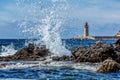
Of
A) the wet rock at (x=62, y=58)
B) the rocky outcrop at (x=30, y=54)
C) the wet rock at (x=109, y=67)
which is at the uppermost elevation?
the rocky outcrop at (x=30, y=54)

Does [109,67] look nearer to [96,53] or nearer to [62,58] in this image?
[96,53]

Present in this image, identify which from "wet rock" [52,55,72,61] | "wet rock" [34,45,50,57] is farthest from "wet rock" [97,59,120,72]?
"wet rock" [34,45,50,57]

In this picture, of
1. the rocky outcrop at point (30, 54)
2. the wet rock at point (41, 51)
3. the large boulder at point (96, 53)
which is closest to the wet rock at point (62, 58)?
the rocky outcrop at point (30, 54)

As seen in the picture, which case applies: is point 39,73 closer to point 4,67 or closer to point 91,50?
point 4,67

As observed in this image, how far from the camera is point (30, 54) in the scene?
158 feet

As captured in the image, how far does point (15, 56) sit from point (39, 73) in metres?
17.5

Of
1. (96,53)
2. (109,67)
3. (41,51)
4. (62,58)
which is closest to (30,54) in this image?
(41,51)

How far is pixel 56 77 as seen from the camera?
28.3 metres

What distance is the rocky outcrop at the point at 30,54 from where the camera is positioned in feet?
153

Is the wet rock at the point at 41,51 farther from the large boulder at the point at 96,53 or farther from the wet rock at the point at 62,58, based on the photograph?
the large boulder at the point at 96,53

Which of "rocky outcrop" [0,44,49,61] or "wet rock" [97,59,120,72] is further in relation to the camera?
"rocky outcrop" [0,44,49,61]

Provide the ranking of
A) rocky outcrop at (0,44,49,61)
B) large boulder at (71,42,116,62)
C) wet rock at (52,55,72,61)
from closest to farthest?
large boulder at (71,42,116,62) < wet rock at (52,55,72,61) < rocky outcrop at (0,44,49,61)

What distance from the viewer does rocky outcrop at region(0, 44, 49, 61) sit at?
4663 cm

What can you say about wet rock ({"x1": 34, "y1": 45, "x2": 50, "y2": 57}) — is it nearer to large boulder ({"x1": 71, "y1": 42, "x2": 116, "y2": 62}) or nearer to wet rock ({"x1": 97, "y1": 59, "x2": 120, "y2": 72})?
large boulder ({"x1": 71, "y1": 42, "x2": 116, "y2": 62})
